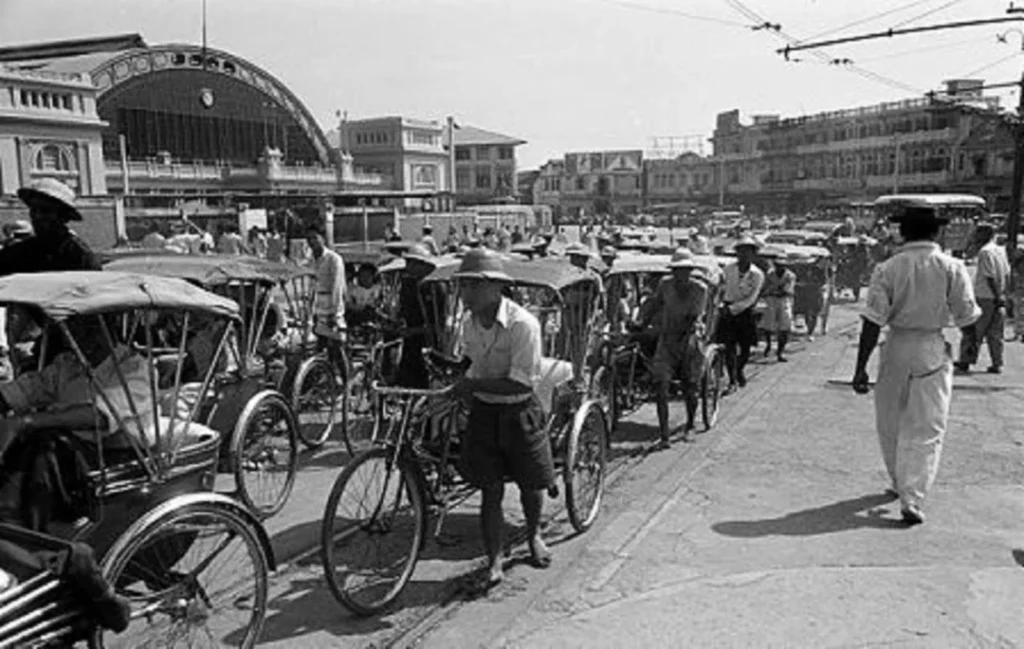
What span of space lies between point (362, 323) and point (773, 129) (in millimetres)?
83987

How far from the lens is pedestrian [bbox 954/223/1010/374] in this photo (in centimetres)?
1141

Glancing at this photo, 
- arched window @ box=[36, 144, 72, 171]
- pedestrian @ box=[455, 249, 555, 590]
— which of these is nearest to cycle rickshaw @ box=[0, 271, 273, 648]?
pedestrian @ box=[455, 249, 555, 590]

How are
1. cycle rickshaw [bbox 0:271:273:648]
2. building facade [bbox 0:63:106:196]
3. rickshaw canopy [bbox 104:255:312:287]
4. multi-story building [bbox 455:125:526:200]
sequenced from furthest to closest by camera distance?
multi-story building [bbox 455:125:526:200] < building facade [bbox 0:63:106:196] < rickshaw canopy [bbox 104:255:312:287] < cycle rickshaw [bbox 0:271:273:648]

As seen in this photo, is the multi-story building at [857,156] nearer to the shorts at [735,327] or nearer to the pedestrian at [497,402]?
the shorts at [735,327]

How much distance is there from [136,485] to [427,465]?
164 cm

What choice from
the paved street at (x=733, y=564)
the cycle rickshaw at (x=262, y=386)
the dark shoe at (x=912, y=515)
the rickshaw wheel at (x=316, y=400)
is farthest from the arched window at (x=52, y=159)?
the dark shoe at (x=912, y=515)

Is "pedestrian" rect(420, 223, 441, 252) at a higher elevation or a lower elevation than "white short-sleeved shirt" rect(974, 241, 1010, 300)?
higher

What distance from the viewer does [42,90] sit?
136 feet

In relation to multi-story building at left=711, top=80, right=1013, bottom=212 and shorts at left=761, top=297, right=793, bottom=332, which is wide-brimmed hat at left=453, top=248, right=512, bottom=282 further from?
multi-story building at left=711, top=80, right=1013, bottom=212

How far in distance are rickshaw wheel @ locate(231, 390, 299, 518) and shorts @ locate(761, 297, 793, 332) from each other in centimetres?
865

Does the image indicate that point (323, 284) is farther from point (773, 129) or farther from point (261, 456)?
point (773, 129)

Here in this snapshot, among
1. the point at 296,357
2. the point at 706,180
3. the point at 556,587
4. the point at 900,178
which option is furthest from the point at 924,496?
the point at 706,180

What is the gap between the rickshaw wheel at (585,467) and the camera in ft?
18.5

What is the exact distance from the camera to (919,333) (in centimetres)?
588
